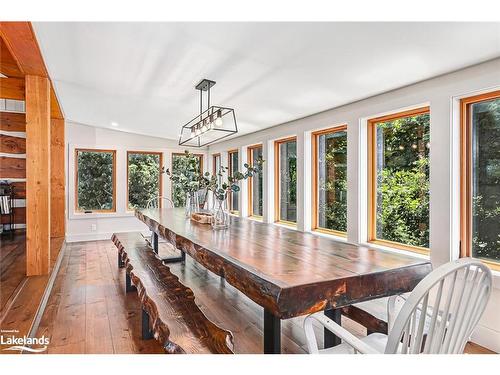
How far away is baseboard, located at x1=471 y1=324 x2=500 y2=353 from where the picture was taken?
87.4 inches

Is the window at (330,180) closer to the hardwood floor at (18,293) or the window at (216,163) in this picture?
the hardwood floor at (18,293)

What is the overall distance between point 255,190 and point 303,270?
418 centimetres

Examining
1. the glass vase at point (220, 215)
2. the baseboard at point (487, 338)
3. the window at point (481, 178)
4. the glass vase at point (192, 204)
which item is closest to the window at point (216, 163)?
the glass vase at point (192, 204)

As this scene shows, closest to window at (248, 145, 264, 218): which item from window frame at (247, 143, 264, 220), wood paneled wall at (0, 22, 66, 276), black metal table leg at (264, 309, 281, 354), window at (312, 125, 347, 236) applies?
window frame at (247, 143, 264, 220)

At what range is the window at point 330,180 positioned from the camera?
3752 millimetres

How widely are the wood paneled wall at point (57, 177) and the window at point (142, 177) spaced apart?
1471 millimetres

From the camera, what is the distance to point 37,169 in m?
3.03

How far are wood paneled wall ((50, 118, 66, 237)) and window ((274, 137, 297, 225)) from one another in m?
3.37

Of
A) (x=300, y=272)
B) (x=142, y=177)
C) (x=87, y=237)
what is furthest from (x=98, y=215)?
(x=300, y=272)

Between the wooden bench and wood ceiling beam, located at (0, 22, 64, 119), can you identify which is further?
wood ceiling beam, located at (0, 22, 64, 119)

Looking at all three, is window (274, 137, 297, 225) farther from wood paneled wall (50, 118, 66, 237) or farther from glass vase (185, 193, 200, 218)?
wood paneled wall (50, 118, 66, 237)
